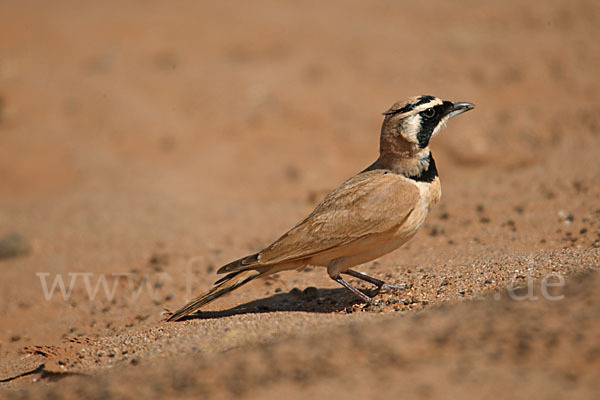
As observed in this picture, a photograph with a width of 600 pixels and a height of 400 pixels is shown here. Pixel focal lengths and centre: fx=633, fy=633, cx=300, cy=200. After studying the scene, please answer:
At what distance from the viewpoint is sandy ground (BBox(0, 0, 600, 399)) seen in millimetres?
3887

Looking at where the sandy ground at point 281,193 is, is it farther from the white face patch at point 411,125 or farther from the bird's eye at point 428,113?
the bird's eye at point 428,113

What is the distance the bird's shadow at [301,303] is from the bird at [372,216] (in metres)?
0.24

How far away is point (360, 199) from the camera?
5.79m

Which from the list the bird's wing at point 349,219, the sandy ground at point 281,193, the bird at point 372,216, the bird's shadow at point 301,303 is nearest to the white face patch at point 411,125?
the bird at point 372,216

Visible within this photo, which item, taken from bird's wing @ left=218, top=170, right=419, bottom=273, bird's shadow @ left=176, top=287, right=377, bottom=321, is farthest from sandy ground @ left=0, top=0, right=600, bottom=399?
bird's wing @ left=218, top=170, right=419, bottom=273

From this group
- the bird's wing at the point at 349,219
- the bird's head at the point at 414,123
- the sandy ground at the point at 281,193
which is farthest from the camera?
the bird's head at the point at 414,123

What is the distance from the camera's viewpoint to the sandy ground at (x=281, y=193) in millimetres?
3887

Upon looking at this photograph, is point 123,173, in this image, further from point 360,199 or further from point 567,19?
point 567,19

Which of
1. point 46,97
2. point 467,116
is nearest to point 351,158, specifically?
point 467,116

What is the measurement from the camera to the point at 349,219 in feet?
18.6

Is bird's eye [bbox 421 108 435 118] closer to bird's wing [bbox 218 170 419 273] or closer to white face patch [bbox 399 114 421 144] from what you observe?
white face patch [bbox 399 114 421 144]

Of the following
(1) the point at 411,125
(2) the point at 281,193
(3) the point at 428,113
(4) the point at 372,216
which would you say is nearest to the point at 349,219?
(4) the point at 372,216

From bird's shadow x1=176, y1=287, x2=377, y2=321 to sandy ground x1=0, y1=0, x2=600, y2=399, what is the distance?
0.04 meters

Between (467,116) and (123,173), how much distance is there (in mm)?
6832
